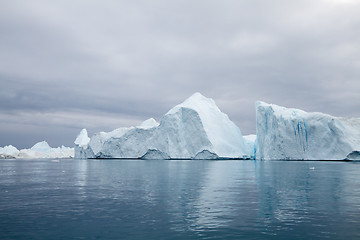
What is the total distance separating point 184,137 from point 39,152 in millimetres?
104087

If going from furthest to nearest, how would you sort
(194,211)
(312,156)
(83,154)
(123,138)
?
(83,154)
(123,138)
(312,156)
(194,211)

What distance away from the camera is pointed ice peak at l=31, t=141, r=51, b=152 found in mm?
148125

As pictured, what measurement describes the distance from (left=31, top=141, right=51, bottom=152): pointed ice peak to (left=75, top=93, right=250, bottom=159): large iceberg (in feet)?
294

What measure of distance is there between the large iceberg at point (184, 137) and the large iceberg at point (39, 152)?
76729mm

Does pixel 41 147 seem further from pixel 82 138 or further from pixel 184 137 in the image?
pixel 184 137

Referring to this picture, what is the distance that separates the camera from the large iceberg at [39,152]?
132613 mm

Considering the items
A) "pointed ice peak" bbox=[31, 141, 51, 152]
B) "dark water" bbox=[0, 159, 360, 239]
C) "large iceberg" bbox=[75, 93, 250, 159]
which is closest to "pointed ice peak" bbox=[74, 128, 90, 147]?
"large iceberg" bbox=[75, 93, 250, 159]

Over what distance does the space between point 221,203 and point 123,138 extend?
57.4 metres

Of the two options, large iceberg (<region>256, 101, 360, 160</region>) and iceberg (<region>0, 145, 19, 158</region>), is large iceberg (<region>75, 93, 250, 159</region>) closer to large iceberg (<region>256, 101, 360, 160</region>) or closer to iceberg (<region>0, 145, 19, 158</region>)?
large iceberg (<region>256, 101, 360, 160</region>)

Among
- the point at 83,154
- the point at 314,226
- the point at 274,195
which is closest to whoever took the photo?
the point at 314,226

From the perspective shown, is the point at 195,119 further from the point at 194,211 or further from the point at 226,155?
the point at 194,211

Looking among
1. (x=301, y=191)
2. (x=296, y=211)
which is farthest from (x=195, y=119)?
(x=296, y=211)

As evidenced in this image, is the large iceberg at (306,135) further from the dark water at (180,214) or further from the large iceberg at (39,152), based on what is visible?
the large iceberg at (39,152)

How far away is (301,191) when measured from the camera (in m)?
14.8
